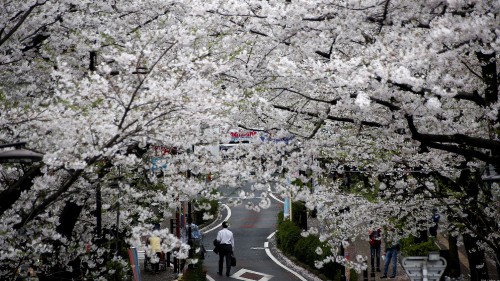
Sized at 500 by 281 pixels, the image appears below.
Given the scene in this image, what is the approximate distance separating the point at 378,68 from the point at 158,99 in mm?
2523

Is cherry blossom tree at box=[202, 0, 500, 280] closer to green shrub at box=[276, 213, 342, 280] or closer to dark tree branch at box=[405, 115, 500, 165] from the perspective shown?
dark tree branch at box=[405, 115, 500, 165]

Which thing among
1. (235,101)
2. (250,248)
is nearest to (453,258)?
(235,101)

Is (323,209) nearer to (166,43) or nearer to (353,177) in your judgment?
(353,177)

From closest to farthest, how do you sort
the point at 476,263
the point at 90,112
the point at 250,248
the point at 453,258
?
the point at 90,112 < the point at 476,263 < the point at 453,258 < the point at 250,248

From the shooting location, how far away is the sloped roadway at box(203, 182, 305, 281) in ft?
65.0

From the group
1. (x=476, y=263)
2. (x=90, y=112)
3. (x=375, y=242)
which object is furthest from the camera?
(x=375, y=242)

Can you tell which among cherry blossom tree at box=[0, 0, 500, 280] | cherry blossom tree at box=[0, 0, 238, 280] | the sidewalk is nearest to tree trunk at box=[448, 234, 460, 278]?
the sidewalk

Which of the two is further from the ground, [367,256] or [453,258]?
[453,258]

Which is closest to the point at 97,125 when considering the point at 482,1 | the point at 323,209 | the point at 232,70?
the point at 232,70

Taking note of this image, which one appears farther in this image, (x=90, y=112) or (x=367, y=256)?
(x=367, y=256)

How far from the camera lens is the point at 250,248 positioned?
2531cm

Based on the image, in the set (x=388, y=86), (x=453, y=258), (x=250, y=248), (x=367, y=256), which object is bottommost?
(x=250, y=248)

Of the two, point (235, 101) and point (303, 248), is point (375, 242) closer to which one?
point (303, 248)

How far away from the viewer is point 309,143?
33.1 ft
